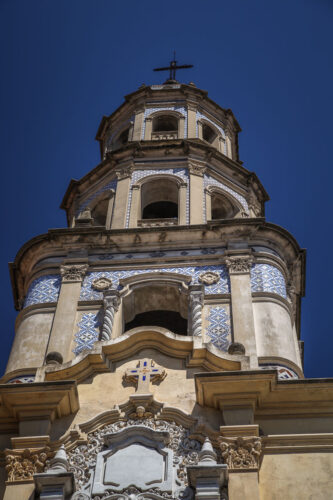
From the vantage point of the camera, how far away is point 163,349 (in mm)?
15281

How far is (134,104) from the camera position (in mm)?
28469

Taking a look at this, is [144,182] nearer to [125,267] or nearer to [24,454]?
[125,267]

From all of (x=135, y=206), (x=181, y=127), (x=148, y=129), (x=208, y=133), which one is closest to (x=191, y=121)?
(x=181, y=127)

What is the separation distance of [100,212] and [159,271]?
5.37 m

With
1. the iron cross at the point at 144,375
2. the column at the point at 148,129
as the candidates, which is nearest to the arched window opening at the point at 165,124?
the column at the point at 148,129

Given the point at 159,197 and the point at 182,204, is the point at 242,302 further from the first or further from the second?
the point at 159,197

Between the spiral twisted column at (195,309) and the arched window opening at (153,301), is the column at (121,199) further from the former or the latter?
the spiral twisted column at (195,309)

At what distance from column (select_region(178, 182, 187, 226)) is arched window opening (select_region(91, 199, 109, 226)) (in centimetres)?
213

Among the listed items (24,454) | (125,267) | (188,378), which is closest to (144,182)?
(125,267)

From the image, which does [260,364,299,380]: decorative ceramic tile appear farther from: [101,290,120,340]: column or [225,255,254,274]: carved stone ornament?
[225,255,254,274]: carved stone ornament

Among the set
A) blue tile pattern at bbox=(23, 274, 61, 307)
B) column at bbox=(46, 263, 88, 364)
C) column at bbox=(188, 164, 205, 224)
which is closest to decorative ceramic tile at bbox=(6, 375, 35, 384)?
column at bbox=(46, 263, 88, 364)

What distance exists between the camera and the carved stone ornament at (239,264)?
18798 millimetres

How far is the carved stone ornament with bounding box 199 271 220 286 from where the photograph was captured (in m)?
18.6

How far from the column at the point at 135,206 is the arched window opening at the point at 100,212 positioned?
1.03 meters
